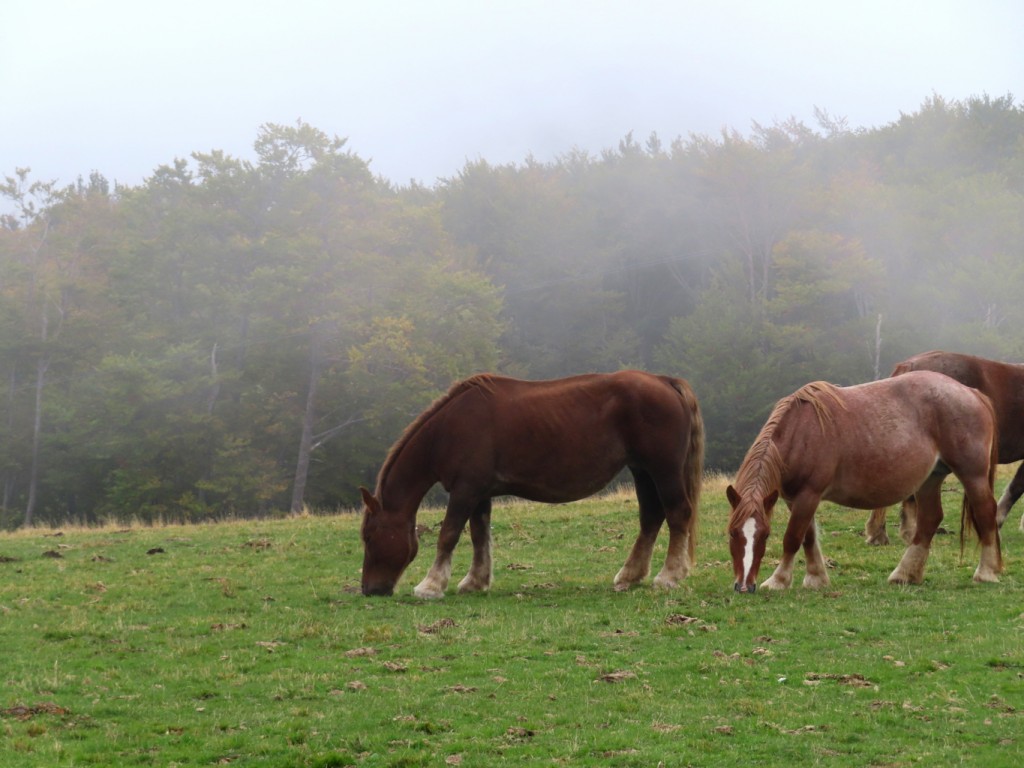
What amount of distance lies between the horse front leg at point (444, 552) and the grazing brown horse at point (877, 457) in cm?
307

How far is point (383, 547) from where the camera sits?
1277 centimetres

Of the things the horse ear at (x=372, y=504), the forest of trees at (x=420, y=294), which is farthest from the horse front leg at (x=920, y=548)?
the forest of trees at (x=420, y=294)

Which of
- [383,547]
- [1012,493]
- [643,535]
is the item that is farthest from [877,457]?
[383,547]

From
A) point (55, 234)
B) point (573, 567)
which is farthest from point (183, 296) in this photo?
point (573, 567)

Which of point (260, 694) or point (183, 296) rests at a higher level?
point (183, 296)

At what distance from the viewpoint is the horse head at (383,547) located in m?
12.8

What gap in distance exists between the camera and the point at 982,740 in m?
→ 6.78

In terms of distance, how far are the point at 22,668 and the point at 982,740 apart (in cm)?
759

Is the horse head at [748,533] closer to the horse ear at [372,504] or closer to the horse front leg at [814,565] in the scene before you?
the horse front leg at [814,565]

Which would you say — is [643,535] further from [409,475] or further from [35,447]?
[35,447]

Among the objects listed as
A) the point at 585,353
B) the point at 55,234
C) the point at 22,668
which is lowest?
the point at 22,668

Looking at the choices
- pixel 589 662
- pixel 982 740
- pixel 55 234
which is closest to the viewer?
pixel 982 740

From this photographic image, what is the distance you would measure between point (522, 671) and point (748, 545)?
10.2ft

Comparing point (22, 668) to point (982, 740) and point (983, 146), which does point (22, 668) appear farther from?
point (983, 146)
